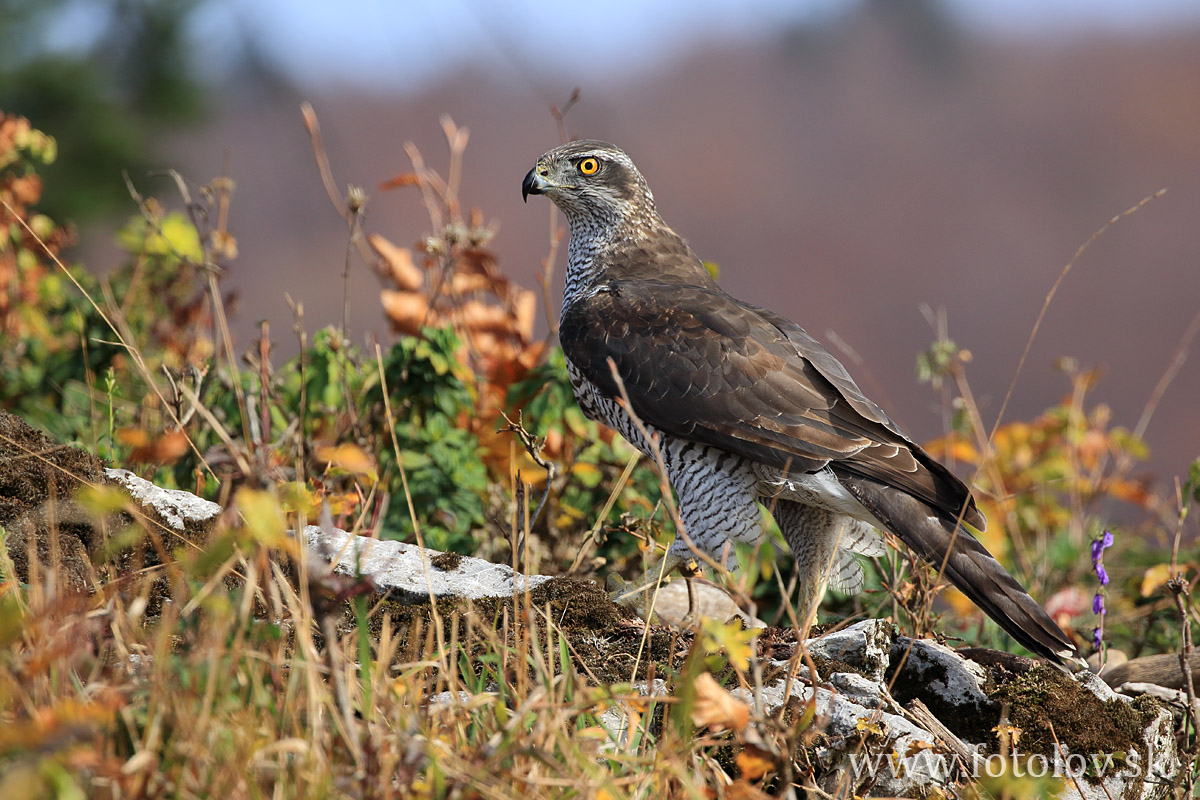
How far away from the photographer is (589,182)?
13.3ft

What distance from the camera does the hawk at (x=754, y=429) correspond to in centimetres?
300

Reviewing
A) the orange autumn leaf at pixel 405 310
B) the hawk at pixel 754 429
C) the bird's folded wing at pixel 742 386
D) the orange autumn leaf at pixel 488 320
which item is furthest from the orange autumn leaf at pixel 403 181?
the bird's folded wing at pixel 742 386

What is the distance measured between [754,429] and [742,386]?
0.52 ft

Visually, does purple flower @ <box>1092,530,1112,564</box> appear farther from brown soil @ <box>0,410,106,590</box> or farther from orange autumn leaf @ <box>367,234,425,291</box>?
orange autumn leaf @ <box>367,234,425,291</box>

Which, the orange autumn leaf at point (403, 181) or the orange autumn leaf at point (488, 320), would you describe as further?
the orange autumn leaf at point (488, 320)

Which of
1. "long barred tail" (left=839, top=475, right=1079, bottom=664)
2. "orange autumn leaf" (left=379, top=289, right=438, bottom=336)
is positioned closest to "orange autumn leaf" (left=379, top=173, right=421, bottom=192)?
"orange autumn leaf" (left=379, top=289, right=438, bottom=336)

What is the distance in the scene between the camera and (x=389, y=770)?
1.44 m

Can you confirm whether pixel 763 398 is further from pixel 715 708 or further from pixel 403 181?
pixel 403 181

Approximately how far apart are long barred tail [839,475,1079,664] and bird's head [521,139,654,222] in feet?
5.07

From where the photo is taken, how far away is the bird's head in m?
4.03

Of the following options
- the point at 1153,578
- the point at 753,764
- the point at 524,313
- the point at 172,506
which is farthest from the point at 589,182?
the point at 753,764

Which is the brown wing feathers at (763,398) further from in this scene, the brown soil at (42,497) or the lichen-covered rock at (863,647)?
the brown soil at (42,497)

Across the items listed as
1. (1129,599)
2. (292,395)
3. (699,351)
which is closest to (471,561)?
(699,351)

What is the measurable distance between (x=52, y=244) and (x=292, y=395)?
5.08ft
